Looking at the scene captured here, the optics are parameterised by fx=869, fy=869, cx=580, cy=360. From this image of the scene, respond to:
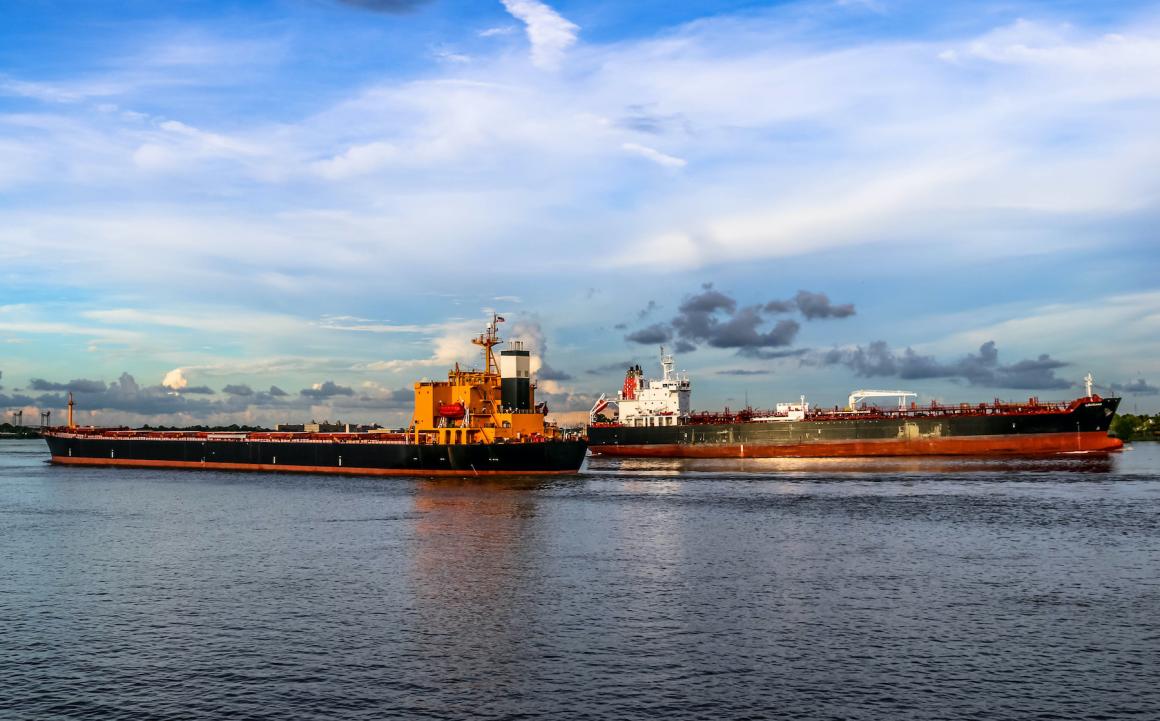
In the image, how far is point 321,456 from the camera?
79.3 m

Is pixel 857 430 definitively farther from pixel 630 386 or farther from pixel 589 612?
pixel 589 612

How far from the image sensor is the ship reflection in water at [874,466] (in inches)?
2835

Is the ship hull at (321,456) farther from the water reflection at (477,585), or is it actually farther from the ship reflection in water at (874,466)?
the water reflection at (477,585)

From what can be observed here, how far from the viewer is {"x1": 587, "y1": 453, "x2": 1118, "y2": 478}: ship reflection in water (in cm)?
7200

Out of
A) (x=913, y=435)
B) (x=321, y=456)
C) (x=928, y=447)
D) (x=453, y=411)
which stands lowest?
(x=928, y=447)

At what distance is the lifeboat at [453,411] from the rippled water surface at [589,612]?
22.5 m

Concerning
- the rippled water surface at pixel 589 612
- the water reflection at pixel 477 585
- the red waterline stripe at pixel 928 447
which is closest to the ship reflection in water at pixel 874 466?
the red waterline stripe at pixel 928 447

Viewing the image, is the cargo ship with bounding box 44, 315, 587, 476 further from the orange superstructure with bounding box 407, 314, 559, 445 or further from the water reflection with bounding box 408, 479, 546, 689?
the water reflection with bounding box 408, 479, 546, 689

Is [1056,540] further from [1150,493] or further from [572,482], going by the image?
[572,482]

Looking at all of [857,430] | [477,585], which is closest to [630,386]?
[857,430]

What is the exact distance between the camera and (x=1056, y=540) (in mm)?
34344

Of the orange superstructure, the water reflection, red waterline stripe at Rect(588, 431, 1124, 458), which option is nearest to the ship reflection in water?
red waterline stripe at Rect(588, 431, 1124, 458)

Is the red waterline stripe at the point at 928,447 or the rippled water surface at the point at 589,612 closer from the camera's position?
the rippled water surface at the point at 589,612

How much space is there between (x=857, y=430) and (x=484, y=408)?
41065 mm
